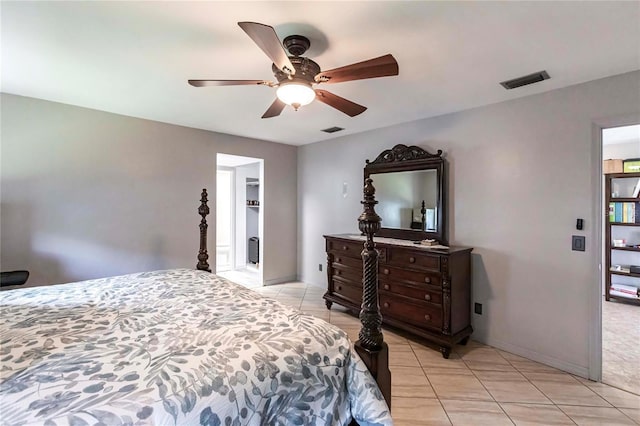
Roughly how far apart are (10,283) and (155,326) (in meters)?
2.07

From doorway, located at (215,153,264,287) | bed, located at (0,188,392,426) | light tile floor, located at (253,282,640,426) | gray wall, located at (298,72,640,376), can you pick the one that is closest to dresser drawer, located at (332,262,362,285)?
light tile floor, located at (253,282,640,426)

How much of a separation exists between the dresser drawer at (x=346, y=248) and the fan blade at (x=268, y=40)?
2.31 metres

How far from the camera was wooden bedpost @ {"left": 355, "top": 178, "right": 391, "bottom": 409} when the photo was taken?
1474 millimetres

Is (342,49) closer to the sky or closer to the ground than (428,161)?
closer to the sky

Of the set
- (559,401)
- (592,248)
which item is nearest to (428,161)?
(592,248)

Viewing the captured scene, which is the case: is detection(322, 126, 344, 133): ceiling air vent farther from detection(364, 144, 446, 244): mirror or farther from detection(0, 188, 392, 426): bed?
detection(0, 188, 392, 426): bed

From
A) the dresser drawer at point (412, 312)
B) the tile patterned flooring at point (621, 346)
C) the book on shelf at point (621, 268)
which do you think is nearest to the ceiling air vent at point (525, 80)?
the dresser drawer at point (412, 312)

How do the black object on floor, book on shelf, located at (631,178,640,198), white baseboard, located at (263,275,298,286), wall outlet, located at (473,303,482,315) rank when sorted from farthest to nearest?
white baseboard, located at (263,275,298,286) < book on shelf, located at (631,178,640,198) < wall outlet, located at (473,303,482,315) < the black object on floor

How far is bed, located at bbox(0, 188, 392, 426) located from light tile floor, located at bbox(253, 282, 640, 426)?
0.96 m

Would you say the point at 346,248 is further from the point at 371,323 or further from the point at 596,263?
the point at 596,263

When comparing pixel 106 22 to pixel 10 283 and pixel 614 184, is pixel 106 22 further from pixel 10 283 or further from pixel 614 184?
pixel 614 184

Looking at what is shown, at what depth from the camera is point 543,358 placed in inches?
103

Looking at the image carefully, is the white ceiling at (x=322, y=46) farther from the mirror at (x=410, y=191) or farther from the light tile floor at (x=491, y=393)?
the light tile floor at (x=491, y=393)

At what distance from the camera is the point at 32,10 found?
1608 millimetres
